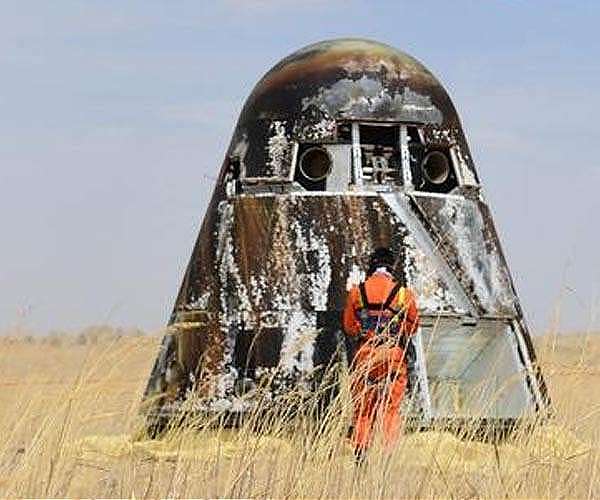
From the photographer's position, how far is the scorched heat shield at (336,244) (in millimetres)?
10102

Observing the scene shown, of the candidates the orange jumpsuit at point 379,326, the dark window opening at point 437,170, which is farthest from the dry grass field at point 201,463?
the dark window opening at point 437,170

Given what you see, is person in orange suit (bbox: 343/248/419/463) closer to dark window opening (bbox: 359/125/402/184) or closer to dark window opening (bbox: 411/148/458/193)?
dark window opening (bbox: 359/125/402/184)

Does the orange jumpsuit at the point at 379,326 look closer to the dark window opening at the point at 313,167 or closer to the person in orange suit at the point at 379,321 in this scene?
the person in orange suit at the point at 379,321

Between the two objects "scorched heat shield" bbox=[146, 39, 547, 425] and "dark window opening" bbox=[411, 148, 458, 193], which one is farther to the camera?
"dark window opening" bbox=[411, 148, 458, 193]

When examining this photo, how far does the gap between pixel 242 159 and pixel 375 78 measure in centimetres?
121

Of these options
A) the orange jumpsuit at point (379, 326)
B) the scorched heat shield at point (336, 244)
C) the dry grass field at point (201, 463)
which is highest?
the scorched heat shield at point (336, 244)

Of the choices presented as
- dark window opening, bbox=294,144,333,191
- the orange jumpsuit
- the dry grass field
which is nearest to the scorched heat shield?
dark window opening, bbox=294,144,333,191

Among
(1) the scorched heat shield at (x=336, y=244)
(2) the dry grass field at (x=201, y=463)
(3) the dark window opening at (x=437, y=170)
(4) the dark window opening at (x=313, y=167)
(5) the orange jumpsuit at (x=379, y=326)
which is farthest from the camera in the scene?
(3) the dark window opening at (x=437, y=170)

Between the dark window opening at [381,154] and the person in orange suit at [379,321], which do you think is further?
the dark window opening at [381,154]

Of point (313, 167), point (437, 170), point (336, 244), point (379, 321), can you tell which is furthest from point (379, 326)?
point (437, 170)

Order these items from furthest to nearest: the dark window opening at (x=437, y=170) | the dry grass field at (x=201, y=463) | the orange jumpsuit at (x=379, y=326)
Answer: the dark window opening at (x=437, y=170) → the orange jumpsuit at (x=379, y=326) → the dry grass field at (x=201, y=463)

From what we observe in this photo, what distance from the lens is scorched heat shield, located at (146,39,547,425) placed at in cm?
1010

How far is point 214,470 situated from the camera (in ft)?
18.2

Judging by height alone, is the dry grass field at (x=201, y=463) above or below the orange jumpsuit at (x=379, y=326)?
below
